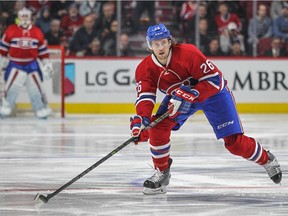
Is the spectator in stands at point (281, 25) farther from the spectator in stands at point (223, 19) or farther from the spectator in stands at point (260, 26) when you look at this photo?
the spectator in stands at point (223, 19)

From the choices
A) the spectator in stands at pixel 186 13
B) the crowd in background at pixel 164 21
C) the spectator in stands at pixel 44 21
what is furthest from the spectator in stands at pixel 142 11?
the spectator in stands at pixel 44 21

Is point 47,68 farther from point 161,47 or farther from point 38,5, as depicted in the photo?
point 161,47

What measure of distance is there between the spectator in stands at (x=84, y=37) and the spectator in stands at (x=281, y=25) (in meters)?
2.59

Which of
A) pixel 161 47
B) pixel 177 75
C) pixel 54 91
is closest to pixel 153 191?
pixel 177 75

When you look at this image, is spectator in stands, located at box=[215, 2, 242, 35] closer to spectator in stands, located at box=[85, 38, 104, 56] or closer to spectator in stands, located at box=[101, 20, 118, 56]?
spectator in stands, located at box=[101, 20, 118, 56]

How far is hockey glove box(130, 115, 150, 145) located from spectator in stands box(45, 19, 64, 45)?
7.85 meters

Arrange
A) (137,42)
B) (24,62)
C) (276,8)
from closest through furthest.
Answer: (24,62)
(137,42)
(276,8)

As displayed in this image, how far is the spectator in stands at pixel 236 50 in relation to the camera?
43.6 feet

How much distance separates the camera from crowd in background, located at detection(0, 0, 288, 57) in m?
13.0

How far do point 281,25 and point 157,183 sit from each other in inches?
323

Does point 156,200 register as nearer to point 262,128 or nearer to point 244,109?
point 262,128

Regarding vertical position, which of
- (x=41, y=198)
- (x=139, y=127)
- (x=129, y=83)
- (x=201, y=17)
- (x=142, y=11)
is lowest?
(x=129, y=83)

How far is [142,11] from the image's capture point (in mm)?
13008

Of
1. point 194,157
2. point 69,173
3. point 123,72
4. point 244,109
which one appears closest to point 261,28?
point 244,109
